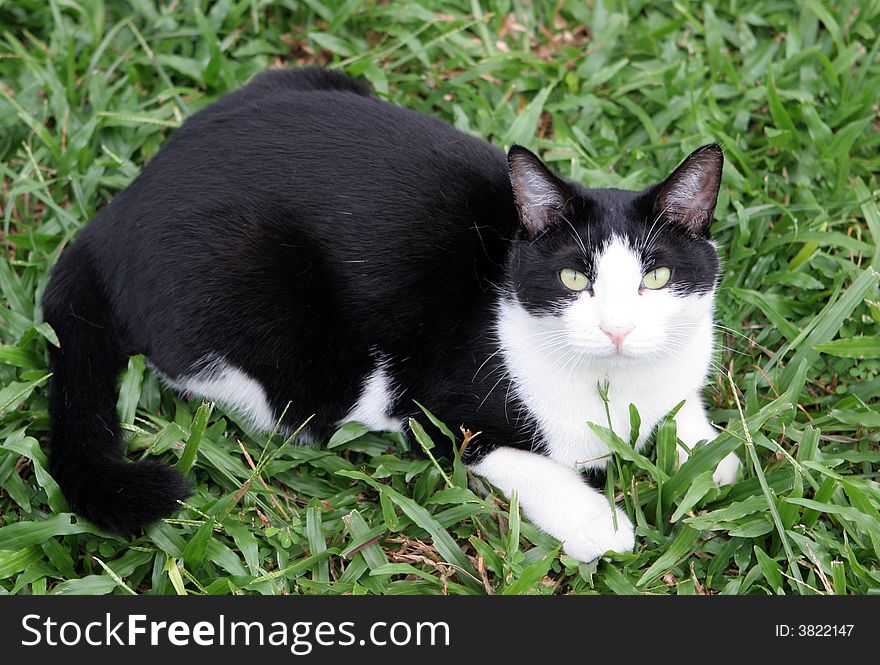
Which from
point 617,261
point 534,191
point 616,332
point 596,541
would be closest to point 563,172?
point 534,191

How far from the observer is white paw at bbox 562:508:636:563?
220cm

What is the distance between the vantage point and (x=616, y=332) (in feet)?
6.38

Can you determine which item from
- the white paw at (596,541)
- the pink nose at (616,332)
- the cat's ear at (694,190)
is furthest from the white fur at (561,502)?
the cat's ear at (694,190)

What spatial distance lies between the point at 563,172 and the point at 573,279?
1.11 meters

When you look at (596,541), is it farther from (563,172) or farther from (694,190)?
(563,172)

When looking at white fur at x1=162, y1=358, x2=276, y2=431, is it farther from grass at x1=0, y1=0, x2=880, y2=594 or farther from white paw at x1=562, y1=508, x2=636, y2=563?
white paw at x1=562, y1=508, x2=636, y2=563

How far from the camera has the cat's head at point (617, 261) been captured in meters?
1.99

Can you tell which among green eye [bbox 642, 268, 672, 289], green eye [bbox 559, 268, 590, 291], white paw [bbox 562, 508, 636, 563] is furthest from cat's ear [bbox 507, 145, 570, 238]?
white paw [bbox 562, 508, 636, 563]

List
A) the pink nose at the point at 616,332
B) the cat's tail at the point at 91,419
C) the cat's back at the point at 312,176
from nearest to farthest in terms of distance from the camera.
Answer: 1. the pink nose at the point at 616,332
2. the cat's tail at the point at 91,419
3. the cat's back at the point at 312,176

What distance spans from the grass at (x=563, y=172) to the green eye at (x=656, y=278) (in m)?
0.45

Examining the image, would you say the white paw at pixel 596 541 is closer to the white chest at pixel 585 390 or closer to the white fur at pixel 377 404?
the white chest at pixel 585 390

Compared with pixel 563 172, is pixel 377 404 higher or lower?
lower
